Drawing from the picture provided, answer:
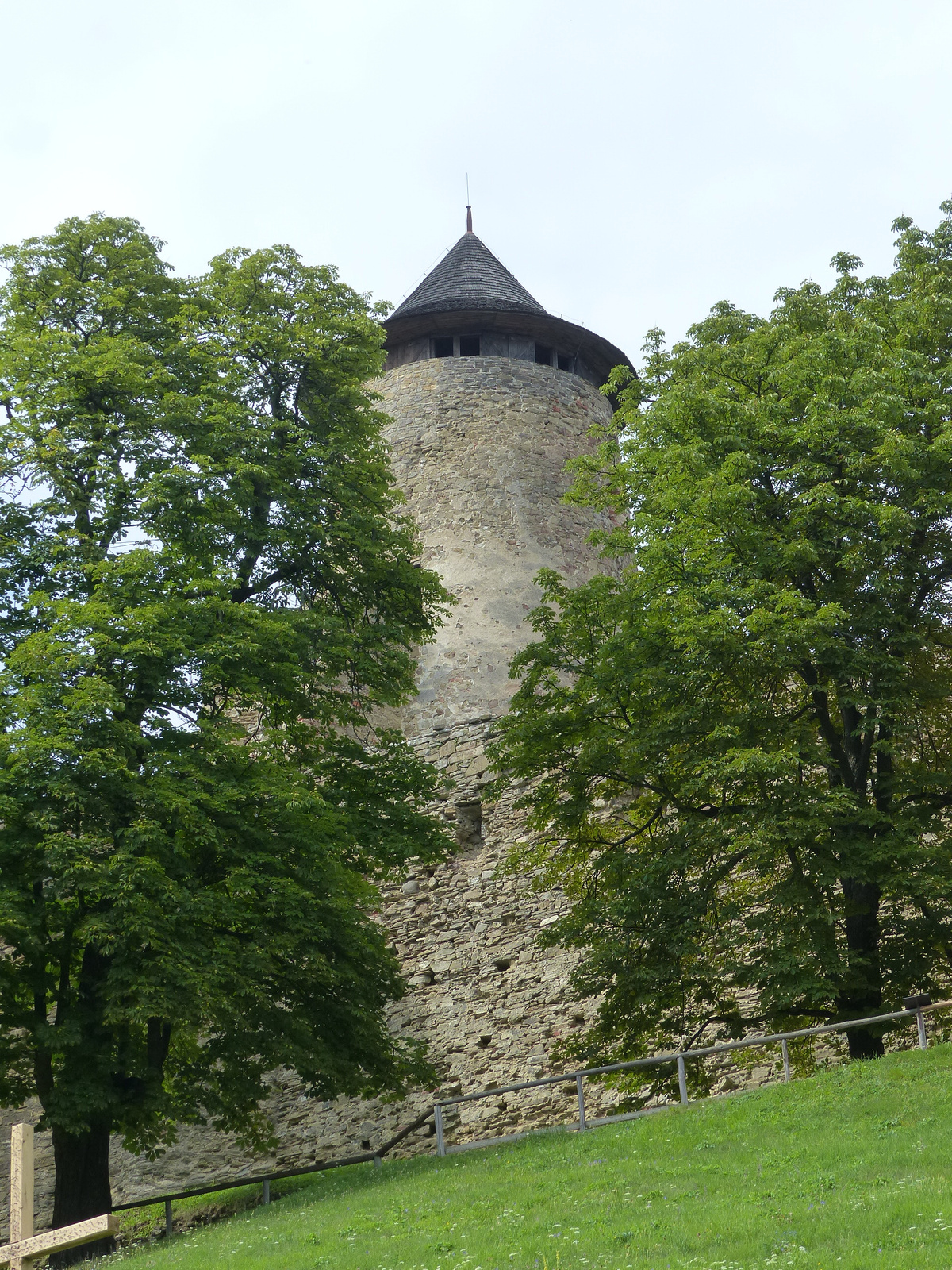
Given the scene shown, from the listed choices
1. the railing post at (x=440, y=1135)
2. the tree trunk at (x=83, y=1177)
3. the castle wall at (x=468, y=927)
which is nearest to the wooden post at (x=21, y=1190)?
the tree trunk at (x=83, y=1177)

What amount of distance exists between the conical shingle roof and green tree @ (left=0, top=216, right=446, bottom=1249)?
10.8 m

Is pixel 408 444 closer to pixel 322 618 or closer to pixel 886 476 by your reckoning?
pixel 322 618

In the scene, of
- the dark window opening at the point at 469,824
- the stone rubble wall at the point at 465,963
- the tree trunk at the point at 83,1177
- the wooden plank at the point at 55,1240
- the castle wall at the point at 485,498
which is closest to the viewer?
the wooden plank at the point at 55,1240

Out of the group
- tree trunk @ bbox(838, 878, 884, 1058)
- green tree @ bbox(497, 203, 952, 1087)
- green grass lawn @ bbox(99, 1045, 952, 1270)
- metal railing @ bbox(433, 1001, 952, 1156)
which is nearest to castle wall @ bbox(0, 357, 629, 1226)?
green tree @ bbox(497, 203, 952, 1087)

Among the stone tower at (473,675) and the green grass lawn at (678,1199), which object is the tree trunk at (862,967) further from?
the stone tower at (473,675)

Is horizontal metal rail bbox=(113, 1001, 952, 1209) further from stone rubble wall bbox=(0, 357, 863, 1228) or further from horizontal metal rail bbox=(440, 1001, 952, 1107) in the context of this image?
stone rubble wall bbox=(0, 357, 863, 1228)

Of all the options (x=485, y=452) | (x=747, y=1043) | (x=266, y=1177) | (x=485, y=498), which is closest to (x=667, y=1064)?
(x=747, y=1043)

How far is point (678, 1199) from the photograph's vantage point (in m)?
8.23

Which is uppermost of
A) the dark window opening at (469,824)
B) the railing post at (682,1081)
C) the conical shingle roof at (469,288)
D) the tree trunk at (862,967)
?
the conical shingle roof at (469,288)

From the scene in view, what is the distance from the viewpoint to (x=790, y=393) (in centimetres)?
1405

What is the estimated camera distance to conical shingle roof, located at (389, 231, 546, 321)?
27.2m

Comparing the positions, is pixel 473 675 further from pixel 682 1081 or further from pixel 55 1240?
pixel 55 1240

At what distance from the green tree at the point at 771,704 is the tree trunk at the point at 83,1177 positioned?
472 centimetres

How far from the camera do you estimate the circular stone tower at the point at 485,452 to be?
2388 cm
